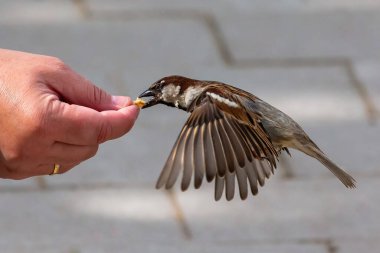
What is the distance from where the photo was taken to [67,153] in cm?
339

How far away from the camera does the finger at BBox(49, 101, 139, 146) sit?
3.29 metres

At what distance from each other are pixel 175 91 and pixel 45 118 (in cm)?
114

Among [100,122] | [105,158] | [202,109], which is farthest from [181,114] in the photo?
[100,122]

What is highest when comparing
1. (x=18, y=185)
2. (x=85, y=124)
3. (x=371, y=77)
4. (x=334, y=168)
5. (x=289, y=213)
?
(x=85, y=124)

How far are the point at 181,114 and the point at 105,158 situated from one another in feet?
2.01

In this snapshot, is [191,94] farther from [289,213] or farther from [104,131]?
[289,213]

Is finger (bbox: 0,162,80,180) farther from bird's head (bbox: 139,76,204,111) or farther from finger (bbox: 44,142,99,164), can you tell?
bird's head (bbox: 139,76,204,111)

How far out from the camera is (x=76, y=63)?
6.99 meters

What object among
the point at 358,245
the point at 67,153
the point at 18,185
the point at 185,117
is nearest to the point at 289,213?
the point at 358,245

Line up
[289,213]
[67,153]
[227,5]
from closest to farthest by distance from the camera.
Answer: [67,153] < [289,213] < [227,5]

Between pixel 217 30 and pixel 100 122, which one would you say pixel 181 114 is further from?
pixel 100 122

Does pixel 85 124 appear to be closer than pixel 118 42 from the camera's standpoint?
Yes

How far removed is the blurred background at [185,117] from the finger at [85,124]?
2.04 m

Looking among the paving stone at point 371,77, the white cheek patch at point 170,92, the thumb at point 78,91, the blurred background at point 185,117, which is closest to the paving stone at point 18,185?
the blurred background at point 185,117
